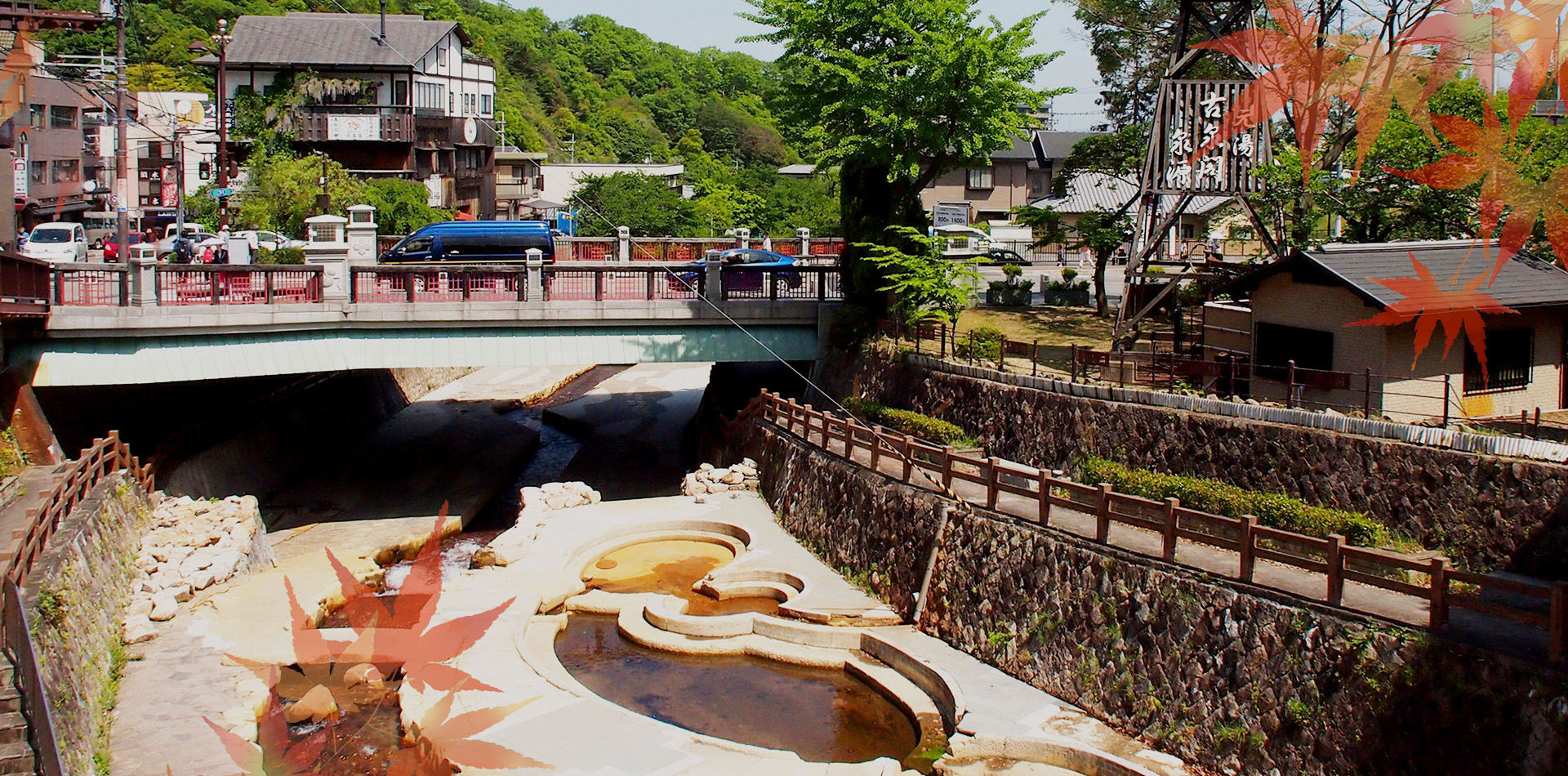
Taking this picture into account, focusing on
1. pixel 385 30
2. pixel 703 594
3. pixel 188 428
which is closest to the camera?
pixel 703 594

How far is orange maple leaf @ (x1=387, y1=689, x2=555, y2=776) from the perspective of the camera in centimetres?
1644

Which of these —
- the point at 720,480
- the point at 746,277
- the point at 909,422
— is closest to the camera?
the point at 909,422

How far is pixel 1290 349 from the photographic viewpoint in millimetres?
24812

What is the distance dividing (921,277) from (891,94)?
5257mm

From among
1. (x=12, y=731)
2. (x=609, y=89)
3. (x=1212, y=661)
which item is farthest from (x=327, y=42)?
(x=609, y=89)

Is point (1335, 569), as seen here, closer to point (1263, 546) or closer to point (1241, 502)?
point (1263, 546)

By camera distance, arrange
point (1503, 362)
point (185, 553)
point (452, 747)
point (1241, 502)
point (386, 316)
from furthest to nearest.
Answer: point (386, 316) → point (185, 553) → point (1503, 362) → point (1241, 502) → point (452, 747)

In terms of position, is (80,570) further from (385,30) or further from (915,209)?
(385,30)

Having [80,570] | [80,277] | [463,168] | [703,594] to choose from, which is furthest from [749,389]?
[463,168]

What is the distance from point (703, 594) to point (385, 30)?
4696 cm

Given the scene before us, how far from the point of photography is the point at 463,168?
212 ft

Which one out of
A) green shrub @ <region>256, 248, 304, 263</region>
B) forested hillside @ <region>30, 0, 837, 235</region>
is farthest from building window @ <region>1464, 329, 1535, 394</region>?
forested hillside @ <region>30, 0, 837, 235</region>

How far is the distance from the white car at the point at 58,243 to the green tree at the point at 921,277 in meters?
26.3
